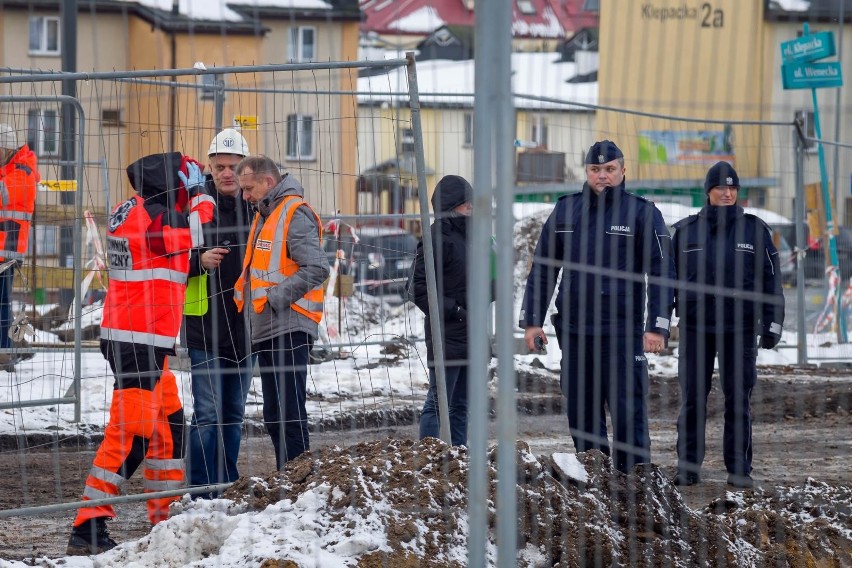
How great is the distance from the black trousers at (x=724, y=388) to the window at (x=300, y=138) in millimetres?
2561

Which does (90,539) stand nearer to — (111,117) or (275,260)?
(275,260)

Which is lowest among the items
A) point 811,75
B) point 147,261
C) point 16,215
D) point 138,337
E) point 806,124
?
point 138,337

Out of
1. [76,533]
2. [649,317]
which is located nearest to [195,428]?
[76,533]

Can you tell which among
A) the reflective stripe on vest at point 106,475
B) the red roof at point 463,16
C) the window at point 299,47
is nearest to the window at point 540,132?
the window at point 299,47

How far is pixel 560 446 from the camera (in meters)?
8.58

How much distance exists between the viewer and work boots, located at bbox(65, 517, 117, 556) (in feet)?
18.1

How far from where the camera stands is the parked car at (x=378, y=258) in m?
8.60

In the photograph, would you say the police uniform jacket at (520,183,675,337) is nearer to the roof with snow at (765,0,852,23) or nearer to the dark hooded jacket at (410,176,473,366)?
the dark hooded jacket at (410,176,473,366)

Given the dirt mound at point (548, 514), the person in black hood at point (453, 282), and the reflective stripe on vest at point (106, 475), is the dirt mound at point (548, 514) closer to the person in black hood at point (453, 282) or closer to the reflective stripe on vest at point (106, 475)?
the reflective stripe on vest at point (106, 475)

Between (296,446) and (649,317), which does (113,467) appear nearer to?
(296,446)

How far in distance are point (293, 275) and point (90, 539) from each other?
161 cm

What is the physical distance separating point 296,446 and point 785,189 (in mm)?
7696

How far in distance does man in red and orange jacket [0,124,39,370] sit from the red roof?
6654mm

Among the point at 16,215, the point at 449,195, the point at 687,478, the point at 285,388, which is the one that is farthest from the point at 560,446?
the point at 16,215
